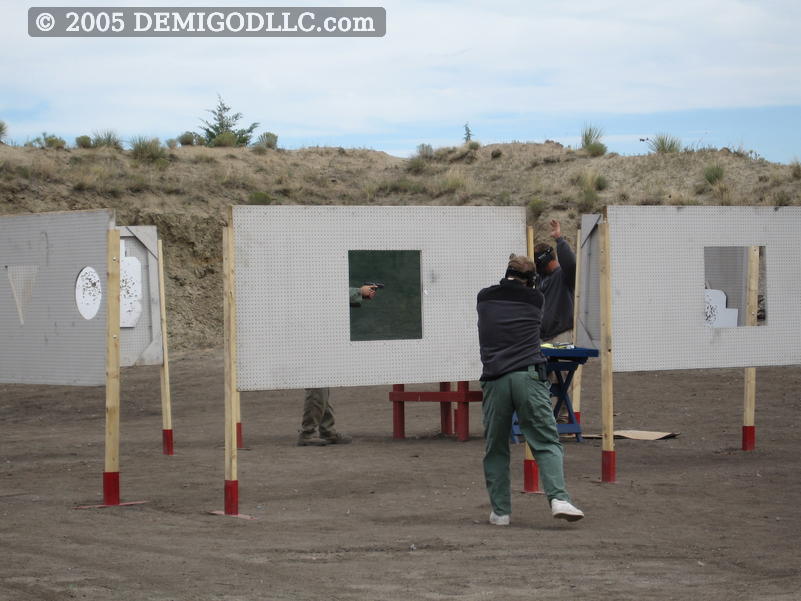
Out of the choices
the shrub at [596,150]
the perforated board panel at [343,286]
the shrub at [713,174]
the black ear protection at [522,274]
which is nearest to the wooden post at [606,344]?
the perforated board panel at [343,286]

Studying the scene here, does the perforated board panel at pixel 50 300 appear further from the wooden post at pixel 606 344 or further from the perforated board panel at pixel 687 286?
the perforated board panel at pixel 687 286

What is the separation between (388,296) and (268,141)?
3496 centimetres

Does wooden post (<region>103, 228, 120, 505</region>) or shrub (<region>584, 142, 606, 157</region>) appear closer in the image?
wooden post (<region>103, 228, 120, 505</region>)

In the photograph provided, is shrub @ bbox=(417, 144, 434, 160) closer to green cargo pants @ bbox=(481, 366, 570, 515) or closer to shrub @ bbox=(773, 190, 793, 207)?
shrub @ bbox=(773, 190, 793, 207)

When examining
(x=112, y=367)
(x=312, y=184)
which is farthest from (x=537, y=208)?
(x=112, y=367)

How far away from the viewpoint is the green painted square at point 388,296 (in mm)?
9656

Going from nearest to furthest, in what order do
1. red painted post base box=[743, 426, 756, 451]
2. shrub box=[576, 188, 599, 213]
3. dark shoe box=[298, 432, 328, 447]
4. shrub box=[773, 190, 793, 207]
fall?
red painted post base box=[743, 426, 756, 451] < dark shoe box=[298, 432, 328, 447] < shrub box=[773, 190, 793, 207] < shrub box=[576, 188, 599, 213]

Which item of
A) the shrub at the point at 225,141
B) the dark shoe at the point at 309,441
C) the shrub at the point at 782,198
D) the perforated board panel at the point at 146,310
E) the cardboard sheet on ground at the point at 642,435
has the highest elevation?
the shrub at the point at 225,141

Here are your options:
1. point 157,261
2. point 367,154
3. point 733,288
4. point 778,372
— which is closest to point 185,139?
point 367,154

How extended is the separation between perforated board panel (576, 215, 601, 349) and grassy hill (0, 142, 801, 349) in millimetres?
20148

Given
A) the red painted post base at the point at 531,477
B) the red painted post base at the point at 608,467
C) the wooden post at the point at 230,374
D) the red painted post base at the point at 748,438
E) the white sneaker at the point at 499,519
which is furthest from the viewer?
the red painted post base at the point at 748,438

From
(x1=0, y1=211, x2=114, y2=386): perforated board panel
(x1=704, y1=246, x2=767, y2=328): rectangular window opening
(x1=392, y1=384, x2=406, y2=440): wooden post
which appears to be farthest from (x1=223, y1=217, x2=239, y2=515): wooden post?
(x1=392, y1=384, x2=406, y2=440): wooden post

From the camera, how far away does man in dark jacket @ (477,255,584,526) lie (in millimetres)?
8117

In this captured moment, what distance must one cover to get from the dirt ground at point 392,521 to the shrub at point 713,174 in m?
20.0
